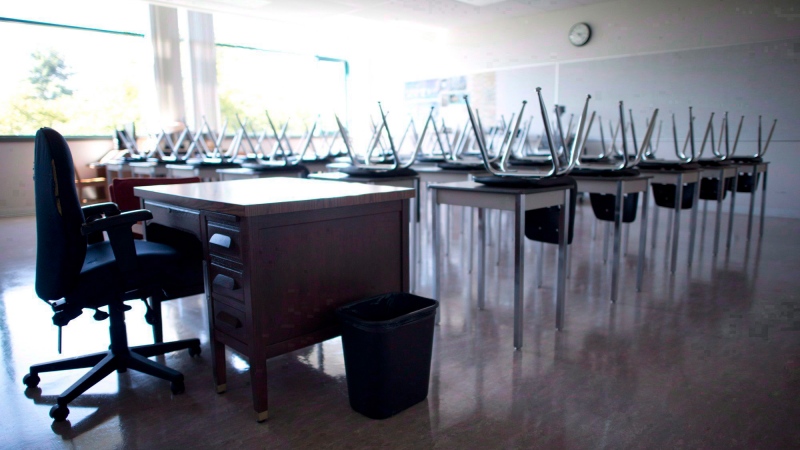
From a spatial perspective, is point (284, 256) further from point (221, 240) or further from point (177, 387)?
point (177, 387)

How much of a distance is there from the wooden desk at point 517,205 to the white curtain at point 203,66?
21.0ft

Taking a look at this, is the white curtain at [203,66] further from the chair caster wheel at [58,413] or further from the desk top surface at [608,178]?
the chair caster wheel at [58,413]

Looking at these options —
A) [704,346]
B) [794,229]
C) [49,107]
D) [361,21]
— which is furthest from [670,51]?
Answer: [49,107]

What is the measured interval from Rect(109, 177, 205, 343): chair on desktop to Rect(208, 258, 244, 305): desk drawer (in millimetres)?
275

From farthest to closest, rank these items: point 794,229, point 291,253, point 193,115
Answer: point 193,115 < point 794,229 < point 291,253

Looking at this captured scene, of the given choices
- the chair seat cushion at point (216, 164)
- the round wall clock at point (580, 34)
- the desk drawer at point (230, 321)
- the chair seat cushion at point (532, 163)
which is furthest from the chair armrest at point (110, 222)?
the round wall clock at point (580, 34)

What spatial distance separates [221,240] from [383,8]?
642cm

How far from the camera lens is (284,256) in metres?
1.68

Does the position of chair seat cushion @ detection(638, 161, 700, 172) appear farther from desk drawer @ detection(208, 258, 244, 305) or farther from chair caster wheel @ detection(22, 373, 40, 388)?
chair caster wheel @ detection(22, 373, 40, 388)

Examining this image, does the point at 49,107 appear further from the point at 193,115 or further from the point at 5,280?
the point at 5,280

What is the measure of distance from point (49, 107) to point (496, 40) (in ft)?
21.4

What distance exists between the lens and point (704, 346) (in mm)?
2279

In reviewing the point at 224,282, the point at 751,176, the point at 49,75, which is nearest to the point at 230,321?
the point at 224,282

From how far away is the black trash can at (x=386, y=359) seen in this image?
1.65 meters
